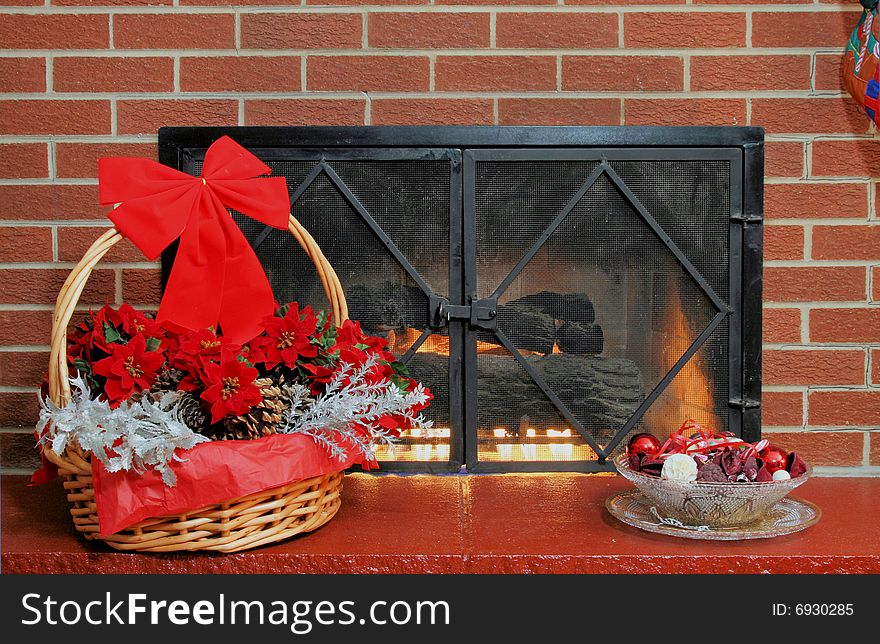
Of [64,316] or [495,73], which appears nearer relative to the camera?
[64,316]

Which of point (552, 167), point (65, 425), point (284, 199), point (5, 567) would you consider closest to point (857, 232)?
point (552, 167)

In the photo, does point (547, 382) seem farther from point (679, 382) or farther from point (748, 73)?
point (748, 73)

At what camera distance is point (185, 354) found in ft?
3.55

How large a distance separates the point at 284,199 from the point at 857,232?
40.1 inches

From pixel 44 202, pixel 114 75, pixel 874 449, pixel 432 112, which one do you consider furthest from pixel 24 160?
pixel 874 449

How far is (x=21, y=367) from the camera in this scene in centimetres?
146

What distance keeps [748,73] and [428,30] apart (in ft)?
1.90

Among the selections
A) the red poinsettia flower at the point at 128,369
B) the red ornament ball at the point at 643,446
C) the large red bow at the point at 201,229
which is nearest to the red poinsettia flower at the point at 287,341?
the large red bow at the point at 201,229

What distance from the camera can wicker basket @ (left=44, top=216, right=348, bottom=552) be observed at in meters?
1.03

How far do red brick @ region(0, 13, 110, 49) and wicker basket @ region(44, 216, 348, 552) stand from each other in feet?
1.79

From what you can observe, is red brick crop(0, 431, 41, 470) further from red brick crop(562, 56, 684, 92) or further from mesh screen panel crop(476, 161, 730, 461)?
red brick crop(562, 56, 684, 92)

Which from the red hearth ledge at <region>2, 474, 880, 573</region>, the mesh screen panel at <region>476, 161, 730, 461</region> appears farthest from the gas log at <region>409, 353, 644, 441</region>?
the red hearth ledge at <region>2, 474, 880, 573</region>

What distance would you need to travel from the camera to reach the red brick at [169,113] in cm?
145
